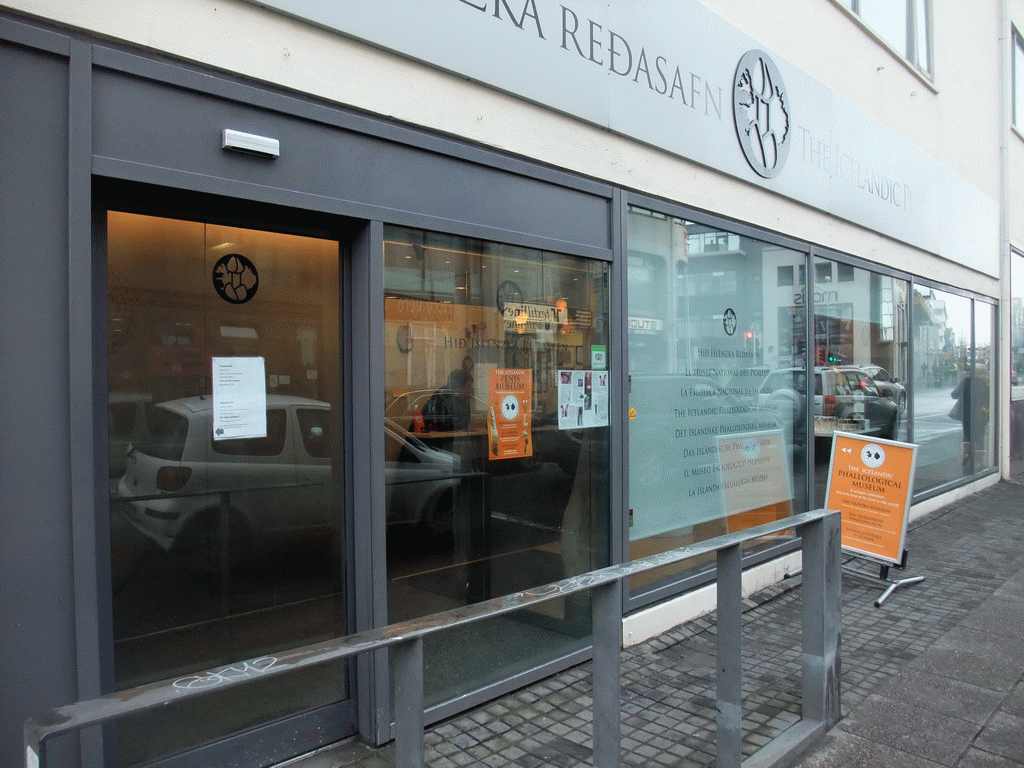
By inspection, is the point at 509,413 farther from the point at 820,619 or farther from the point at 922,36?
the point at 922,36

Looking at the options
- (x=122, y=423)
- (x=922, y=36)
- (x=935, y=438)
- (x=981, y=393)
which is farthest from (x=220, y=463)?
(x=981, y=393)

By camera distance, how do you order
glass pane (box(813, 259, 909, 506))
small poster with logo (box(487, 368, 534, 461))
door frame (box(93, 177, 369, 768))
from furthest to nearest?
glass pane (box(813, 259, 909, 506))
small poster with logo (box(487, 368, 534, 461))
door frame (box(93, 177, 369, 768))

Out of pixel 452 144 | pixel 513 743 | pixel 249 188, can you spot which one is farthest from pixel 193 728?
pixel 452 144

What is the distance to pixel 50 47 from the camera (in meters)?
2.50

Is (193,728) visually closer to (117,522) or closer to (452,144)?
(117,522)

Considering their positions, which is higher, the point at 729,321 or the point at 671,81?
the point at 671,81

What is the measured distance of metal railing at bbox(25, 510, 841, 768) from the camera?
142 cm

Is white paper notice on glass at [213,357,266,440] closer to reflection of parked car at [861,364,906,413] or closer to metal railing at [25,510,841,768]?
metal railing at [25,510,841,768]

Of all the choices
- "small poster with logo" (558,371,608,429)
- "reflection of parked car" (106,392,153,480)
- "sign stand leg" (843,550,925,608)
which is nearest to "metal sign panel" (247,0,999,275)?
"small poster with logo" (558,371,608,429)

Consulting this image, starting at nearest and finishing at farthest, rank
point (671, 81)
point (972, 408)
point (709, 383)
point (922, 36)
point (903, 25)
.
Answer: point (671, 81), point (709, 383), point (903, 25), point (922, 36), point (972, 408)

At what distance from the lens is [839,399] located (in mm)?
7402

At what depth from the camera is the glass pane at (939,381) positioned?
30.6 ft

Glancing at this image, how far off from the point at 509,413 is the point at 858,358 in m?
5.21

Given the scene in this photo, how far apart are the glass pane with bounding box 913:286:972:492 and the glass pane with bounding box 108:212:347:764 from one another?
26.3 feet
